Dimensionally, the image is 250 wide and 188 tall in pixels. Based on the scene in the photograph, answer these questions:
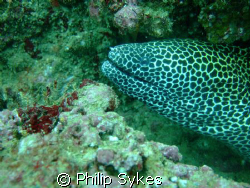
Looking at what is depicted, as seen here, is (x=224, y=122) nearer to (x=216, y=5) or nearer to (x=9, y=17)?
(x=216, y=5)

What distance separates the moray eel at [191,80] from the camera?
3.54m

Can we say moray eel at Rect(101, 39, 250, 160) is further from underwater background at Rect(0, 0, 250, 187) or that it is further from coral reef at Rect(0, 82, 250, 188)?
coral reef at Rect(0, 82, 250, 188)

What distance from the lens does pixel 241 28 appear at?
3244 mm

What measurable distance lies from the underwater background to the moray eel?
0.35m

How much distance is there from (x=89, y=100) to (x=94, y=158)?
4.00 feet

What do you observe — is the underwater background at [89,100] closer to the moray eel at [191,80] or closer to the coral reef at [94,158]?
the coral reef at [94,158]

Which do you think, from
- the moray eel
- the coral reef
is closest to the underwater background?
the coral reef

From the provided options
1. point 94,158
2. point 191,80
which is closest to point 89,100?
point 94,158

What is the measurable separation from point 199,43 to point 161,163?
2420 millimetres

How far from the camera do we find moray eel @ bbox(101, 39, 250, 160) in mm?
3535

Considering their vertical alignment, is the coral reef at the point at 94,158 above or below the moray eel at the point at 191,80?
below

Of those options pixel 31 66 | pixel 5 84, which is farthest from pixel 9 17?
pixel 5 84

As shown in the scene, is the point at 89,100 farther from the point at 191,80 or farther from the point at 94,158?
the point at 191,80

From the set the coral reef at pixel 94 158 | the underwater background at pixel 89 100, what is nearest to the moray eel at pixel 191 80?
the underwater background at pixel 89 100
